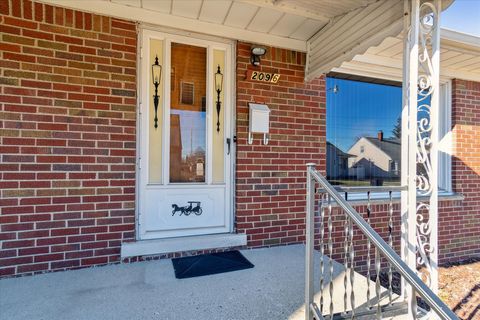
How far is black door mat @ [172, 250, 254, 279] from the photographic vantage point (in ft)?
7.45

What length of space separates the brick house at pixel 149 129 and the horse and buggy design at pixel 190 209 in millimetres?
15

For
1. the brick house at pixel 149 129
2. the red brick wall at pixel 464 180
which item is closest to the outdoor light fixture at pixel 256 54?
the brick house at pixel 149 129

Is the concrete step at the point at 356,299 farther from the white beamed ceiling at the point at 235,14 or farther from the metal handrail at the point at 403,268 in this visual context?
the white beamed ceiling at the point at 235,14

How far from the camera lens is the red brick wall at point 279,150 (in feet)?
9.35

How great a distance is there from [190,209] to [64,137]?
1282 millimetres

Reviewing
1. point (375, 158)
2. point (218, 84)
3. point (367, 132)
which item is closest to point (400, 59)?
point (367, 132)

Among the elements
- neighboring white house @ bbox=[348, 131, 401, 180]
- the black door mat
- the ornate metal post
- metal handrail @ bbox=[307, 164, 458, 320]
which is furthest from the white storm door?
neighboring white house @ bbox=[348, 131, 401, 180]

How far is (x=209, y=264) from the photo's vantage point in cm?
243

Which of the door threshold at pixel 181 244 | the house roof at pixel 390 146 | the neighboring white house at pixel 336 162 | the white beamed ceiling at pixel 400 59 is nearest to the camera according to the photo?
the door threshold at pixel 181 244

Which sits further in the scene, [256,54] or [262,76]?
[262,76]

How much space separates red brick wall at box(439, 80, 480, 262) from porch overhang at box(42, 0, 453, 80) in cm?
266

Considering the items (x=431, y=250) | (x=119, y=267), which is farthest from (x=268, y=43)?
(x=119, y=267)

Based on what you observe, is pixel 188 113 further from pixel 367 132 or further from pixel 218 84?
pixel 367 132

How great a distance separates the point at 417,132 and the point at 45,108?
2.92 meters
